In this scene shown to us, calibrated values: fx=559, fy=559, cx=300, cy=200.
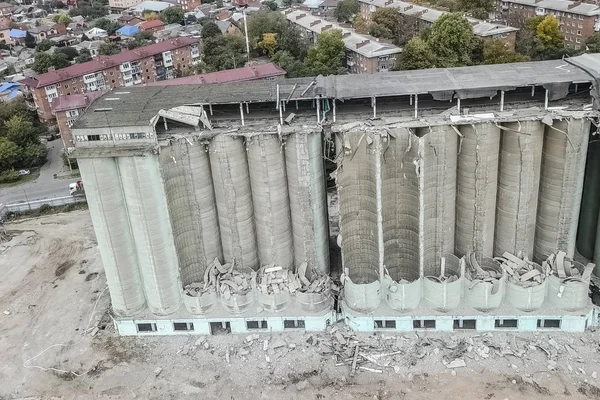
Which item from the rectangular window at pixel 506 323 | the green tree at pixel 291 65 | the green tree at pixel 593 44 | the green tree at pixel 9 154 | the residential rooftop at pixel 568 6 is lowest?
the rectangular window at pixel 506 323

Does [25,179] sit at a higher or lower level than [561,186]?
lower

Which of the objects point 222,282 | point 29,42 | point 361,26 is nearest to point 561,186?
point 222,282

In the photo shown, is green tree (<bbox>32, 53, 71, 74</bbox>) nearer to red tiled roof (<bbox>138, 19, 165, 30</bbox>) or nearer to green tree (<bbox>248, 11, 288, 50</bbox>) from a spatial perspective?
red tiled roof (<bbox>138, 19, 165, 30</bbox>)

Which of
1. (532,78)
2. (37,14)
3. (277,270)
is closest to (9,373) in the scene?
(277,270)

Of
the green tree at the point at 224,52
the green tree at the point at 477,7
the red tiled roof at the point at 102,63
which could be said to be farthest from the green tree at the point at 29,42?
the green tree at the point at 477,7

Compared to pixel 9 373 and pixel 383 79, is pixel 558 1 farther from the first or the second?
pixel 9 373

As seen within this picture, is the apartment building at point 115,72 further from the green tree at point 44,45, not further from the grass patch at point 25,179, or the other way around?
the green tree at point 44,45

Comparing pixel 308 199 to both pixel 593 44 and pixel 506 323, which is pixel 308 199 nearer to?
pixel 506 323
